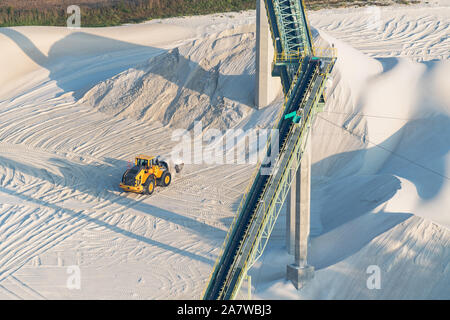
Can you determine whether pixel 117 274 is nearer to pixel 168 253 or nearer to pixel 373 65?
pixel 168 253

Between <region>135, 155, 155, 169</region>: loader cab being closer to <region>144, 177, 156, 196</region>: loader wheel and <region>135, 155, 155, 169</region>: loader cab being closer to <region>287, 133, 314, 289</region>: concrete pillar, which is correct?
<region>144, 177, 156, 196</region>: loader wheel

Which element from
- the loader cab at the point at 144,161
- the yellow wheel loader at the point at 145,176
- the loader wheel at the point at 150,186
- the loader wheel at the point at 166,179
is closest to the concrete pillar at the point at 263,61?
the loader wheel at the point at 166,179

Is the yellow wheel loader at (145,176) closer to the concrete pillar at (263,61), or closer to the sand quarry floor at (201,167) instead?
the sand quarry floor at (201,167)

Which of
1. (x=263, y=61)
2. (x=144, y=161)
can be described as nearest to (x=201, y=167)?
(x=144, y=161)

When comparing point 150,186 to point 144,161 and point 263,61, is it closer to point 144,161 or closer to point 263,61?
point 144,161

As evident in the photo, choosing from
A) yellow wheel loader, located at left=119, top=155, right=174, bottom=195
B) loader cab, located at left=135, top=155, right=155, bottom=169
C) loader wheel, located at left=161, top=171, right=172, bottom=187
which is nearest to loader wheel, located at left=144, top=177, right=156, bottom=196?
yellow wheel loader, located at left=119, top=155, right=174, bottom=195

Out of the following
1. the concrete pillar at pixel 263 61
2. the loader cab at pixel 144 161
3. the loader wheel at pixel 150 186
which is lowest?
the loader wheel at pixel 150 186
